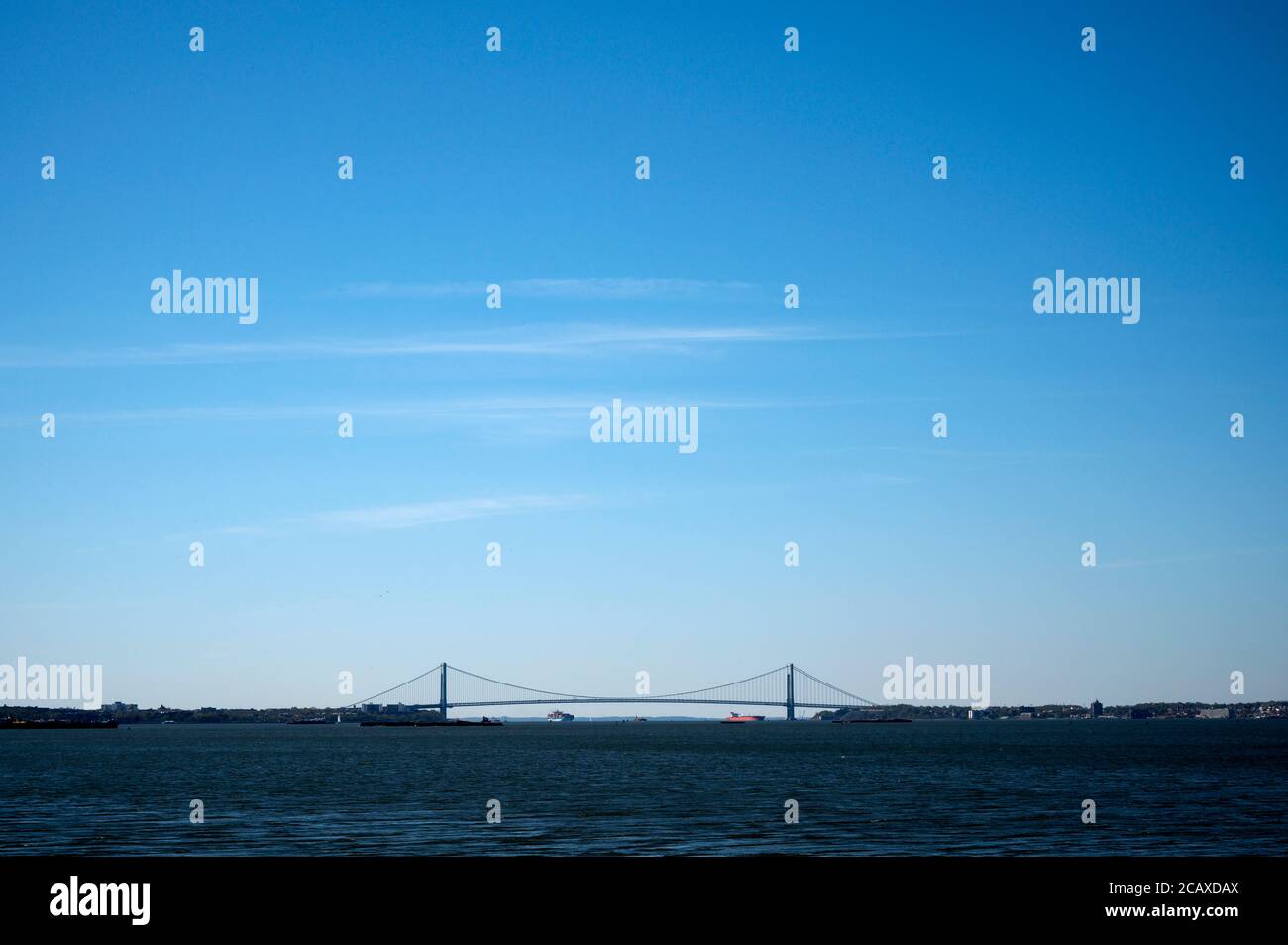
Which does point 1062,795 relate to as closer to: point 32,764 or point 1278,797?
point 1278,797

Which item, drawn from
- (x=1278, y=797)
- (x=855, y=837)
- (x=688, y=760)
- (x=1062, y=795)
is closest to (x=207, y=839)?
(x=855, y=837)

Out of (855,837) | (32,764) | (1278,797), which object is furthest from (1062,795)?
(32,764)
